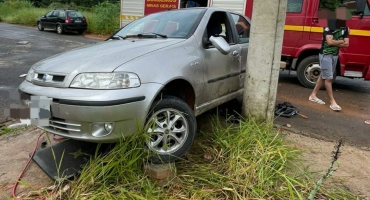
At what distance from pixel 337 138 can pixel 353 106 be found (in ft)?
6.04

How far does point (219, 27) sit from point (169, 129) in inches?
66.6

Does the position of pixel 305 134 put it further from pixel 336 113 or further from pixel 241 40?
pixel 241 40

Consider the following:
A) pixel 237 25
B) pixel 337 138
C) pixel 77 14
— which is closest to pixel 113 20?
pixel 77 14

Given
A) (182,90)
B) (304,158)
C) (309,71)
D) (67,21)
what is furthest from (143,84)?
(67,21)

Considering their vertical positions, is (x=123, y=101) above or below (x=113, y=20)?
below

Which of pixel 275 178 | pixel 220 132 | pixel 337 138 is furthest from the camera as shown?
pixel 337 138

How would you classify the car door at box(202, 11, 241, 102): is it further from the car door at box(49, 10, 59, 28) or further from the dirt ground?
the car door at box(49, 10, 59, 28)

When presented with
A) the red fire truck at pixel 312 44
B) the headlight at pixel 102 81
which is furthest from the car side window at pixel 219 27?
the red fire truck at pixel 312 44

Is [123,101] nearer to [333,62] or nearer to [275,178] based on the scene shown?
[275,178]

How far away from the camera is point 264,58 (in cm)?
351

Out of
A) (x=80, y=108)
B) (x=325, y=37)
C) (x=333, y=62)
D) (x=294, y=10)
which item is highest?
(x=294, y=10)

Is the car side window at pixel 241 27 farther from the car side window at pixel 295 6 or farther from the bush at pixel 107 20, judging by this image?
the bush at pixel 107 20

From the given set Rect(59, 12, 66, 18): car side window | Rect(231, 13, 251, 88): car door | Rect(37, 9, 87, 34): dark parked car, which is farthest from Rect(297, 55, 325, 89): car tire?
Rect(59, 12, 66, 18): car side window

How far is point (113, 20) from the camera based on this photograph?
17656 millimetres
